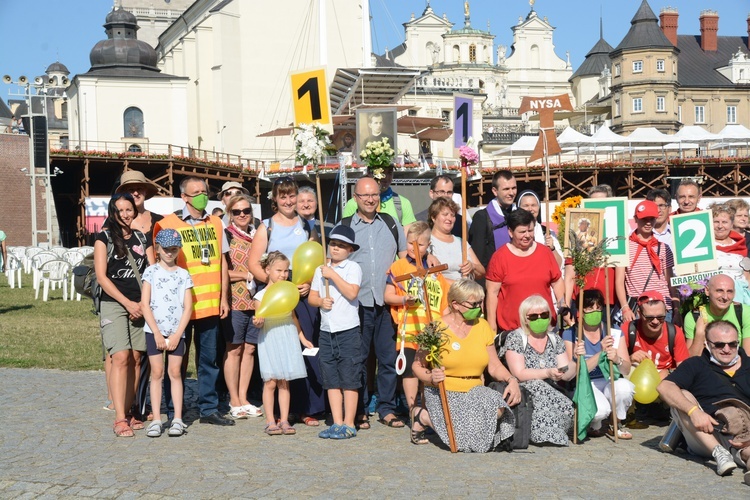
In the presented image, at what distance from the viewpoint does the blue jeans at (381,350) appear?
8938mm

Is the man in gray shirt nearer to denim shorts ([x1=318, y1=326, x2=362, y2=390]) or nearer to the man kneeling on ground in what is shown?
denim shorts ([x1=318, y1=326, x2=362, y2=390])

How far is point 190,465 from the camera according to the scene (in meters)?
7.25

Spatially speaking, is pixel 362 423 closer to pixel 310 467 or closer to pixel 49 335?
pixel 310 467

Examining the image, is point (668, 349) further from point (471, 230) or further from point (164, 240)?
point (164, 240)

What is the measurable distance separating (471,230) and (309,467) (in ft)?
10.6

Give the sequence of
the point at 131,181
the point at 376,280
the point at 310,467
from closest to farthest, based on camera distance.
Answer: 1. the point at 310,467
2. the point at 131,181
3. the point at 376,280

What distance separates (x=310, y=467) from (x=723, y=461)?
2.81m

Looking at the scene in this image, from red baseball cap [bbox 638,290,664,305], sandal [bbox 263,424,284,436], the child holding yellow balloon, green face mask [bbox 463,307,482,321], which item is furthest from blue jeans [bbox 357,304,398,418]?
red baseball cap [bbox 638,290,664,305]

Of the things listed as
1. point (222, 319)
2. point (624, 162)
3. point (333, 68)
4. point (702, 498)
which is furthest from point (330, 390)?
point (333, 68)

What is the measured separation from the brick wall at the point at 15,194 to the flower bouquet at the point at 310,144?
5318 cm

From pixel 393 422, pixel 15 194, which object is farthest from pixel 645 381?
pixel 15 194

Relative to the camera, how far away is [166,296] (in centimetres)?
849

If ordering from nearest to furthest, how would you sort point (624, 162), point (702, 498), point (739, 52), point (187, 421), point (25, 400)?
1. point (702, 498)
2. point (187, 421)
3. point (25, 400)
4. point (624, 162)
5. point (739, 52)

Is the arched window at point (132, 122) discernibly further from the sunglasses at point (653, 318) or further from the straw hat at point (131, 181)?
the sunglasses at point (653, 318)
